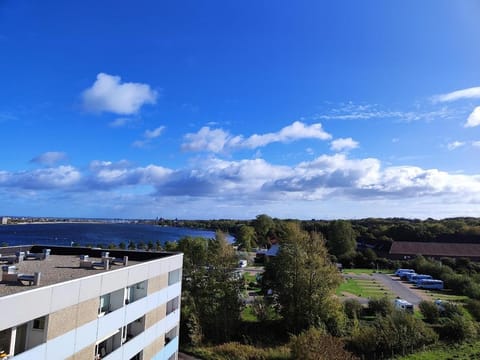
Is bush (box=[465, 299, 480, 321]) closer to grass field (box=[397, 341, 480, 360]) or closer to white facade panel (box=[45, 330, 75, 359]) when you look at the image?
grass field (box=[397, 341, 480, 360])

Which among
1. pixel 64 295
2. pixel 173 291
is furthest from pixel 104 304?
A: pixel 173 291

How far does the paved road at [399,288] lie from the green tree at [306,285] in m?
18.3

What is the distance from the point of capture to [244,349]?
107ft

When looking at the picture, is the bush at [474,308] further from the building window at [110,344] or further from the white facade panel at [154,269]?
the building window at [110,344]

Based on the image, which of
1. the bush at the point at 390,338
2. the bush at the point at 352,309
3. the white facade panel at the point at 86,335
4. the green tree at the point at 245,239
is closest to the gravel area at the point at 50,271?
the white facade panel at the point at 86,335

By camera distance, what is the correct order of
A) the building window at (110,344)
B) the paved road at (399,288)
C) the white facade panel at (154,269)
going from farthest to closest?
the paved road at (399,288), the white facade panel at (154,269), the building window at (110,344)

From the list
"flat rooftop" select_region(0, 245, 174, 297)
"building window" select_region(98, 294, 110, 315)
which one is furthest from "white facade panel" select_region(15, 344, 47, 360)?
"building window" select_region(98, 294, 110, 315)

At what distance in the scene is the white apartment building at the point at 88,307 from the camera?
13500mm

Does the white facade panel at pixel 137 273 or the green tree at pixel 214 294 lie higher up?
the white facade panel at pixel 137 273

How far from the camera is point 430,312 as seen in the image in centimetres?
4147

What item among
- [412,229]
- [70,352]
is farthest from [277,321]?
[412,229]

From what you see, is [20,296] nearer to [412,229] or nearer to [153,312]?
[153,312]

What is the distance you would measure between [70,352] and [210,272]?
23.8m

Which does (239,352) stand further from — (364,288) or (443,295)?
(443,295)
